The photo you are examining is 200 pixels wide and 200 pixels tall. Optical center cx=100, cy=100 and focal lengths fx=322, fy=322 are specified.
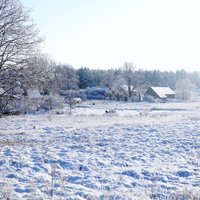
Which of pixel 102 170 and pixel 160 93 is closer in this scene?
pixel 102 170

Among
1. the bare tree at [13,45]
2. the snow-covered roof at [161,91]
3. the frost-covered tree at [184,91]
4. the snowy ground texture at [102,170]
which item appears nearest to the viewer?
the snowy ground texture at [102,170]

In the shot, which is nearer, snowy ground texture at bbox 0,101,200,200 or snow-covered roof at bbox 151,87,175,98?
snowy ground texture at bbox 0,101,200,200

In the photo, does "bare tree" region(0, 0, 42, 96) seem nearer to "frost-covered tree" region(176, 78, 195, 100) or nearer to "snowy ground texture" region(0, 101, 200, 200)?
"snowy ground texture" region(0, 101, 200, 200)

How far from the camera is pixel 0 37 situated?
16578 mm

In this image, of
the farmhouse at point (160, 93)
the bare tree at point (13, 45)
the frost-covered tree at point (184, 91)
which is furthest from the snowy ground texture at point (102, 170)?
the frost-covered tree at point (184, 91)

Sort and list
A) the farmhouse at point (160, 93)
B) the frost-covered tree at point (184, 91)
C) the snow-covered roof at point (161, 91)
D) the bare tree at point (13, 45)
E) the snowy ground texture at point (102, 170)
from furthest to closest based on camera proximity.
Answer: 1. the frost-covered tree at point (184, 91)
2. the snow-covered roof at point (161, 91)
3. the farmhouse at point (160, 93)
4. the bare tree at point (13, 45)
5. the snowy ground texture at point (102, 170)

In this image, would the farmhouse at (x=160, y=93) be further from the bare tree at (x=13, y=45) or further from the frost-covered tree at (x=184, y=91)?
the bare tree at (x=13, y=45)

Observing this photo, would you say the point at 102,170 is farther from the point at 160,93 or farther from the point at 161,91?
the point at 161,91

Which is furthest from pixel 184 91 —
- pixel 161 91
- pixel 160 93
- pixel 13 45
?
pixel 13 45

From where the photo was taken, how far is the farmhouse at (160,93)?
101 m

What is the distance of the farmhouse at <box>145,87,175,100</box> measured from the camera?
10144 cm

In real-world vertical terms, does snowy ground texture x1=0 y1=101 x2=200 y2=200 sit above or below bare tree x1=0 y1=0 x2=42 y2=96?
below

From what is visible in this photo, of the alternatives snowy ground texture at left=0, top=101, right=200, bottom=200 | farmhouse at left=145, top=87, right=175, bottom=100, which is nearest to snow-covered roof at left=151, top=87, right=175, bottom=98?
farmhouse at left=145, top=87, right=175, bottom=100

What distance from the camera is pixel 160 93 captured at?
336 feet
